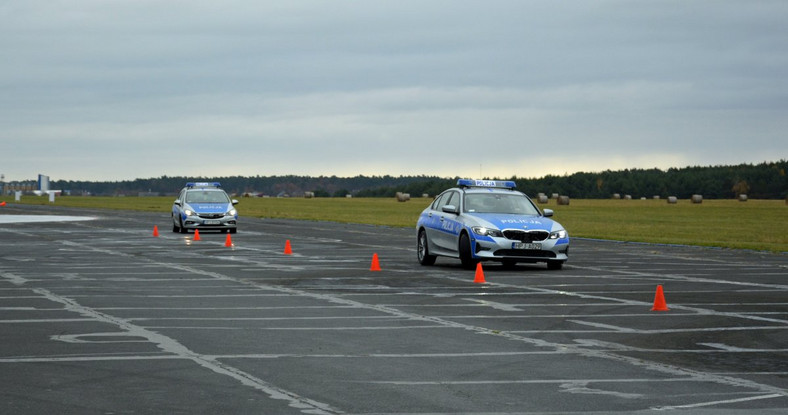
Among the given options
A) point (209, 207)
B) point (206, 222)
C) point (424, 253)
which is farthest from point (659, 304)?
point (209, 207)

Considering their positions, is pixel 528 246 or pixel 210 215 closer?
pixel 528 246

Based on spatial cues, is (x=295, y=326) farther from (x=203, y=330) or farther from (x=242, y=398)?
(x=242, y=398)

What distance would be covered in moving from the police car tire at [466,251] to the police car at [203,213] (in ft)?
55.5

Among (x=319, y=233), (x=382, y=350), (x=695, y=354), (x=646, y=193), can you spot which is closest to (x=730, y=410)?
(x=695, y=354)

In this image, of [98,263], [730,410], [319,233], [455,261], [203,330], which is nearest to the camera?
[730,410]

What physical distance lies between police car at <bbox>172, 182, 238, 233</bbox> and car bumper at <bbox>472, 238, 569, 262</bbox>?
17.6 metres

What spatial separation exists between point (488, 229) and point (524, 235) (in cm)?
66

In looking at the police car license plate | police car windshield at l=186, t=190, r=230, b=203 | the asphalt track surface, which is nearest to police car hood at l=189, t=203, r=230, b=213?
police car windshield at l=186, t=190, r=230, b=203

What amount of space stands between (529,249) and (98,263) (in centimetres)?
838

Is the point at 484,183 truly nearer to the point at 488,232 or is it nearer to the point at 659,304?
the point at 488,232

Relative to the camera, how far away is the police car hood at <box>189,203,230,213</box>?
129 ft

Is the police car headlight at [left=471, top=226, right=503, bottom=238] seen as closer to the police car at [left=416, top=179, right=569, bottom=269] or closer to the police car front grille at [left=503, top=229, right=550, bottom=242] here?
the police car at [left=416, top=179, right=569, bottom=269]

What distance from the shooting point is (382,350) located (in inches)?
439

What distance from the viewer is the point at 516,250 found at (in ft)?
73.6
